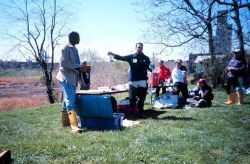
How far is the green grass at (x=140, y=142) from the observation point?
526 centimetres

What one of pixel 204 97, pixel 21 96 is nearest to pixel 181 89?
pixel 204 97

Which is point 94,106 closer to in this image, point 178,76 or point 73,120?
point 73,120

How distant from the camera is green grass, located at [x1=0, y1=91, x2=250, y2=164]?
526 cm

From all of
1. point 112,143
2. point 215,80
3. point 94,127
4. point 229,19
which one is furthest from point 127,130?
point 215,80

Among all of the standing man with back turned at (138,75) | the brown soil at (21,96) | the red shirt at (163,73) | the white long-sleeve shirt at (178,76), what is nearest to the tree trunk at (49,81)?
the brown soil at (21,96)

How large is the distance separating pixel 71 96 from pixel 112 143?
6.41 feet

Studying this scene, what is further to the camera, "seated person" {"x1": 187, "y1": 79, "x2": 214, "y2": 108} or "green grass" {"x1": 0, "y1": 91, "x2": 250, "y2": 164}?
"seated person" {"x1": 187, "y1": 79, "x2": 214, "y2": 108}

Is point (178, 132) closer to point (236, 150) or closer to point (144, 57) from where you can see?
point (236, 150)

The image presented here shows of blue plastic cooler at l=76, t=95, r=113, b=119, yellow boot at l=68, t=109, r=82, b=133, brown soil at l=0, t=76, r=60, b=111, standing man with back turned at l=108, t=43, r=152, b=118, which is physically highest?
standing man with back turned at l=108, t=43, r=152, b=118

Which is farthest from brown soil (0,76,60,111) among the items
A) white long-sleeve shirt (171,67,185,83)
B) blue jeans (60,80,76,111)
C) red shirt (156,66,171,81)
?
blue jeans (60,80,76,111)

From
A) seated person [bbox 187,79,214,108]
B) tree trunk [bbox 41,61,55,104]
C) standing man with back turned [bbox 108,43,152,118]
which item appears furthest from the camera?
tree trunk [bbox 41,61,55,104]

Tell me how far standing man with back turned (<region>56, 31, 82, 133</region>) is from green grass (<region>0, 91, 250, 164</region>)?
57 centimetres

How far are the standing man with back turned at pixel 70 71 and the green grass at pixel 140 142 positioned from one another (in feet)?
1.86

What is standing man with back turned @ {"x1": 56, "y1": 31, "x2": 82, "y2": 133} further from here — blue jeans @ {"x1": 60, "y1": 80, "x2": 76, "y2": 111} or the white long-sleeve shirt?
the white long-sleeve shirt
